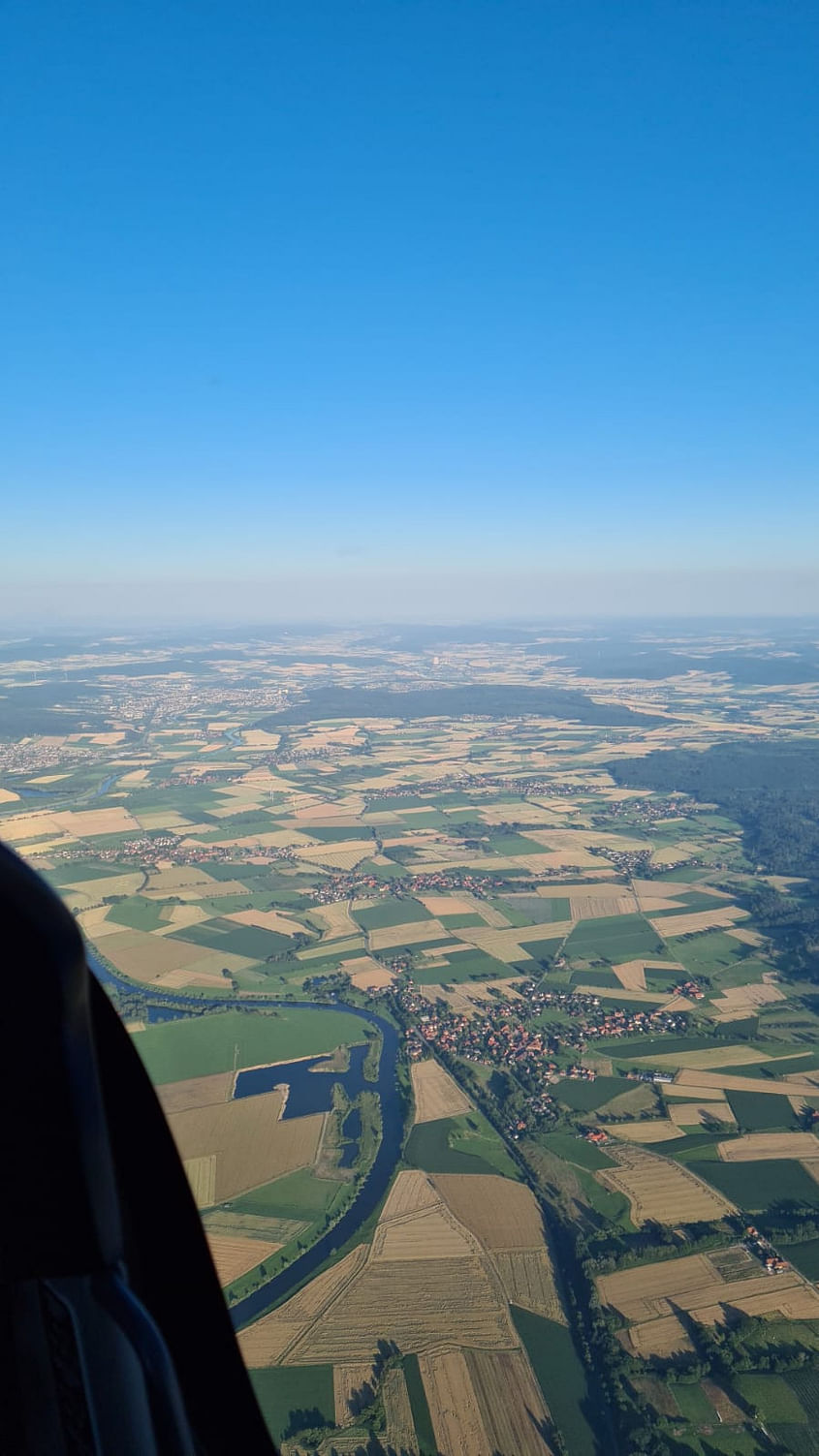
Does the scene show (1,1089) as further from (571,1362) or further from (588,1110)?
(588,1110)

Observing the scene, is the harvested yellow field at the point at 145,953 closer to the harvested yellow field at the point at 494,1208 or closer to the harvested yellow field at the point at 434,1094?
the harvested yellow field at the point at 434,1094

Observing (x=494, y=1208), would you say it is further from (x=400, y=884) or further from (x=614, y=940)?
(x=400, y=884)

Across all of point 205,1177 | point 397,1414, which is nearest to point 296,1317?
point 397,1414

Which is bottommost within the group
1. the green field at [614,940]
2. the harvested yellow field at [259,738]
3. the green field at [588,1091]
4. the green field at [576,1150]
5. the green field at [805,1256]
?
the green field at [614,940]

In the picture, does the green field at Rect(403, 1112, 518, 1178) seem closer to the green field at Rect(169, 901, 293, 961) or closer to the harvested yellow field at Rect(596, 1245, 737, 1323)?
the harvested yellow field at Rect(596, 1245, 737, 1323)

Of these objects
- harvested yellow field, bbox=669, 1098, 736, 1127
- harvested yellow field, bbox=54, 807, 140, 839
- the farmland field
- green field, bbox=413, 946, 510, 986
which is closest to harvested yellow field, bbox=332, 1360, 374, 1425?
the farmland field

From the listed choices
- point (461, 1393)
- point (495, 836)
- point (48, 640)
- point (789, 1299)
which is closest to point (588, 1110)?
point (789, 1299)

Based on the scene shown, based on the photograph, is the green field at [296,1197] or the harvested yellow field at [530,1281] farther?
the green field at [296,1197]

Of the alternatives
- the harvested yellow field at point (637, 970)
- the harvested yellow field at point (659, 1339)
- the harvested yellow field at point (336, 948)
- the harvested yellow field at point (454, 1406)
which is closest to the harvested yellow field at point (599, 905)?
the harvested yellow field at point (637, 970)
